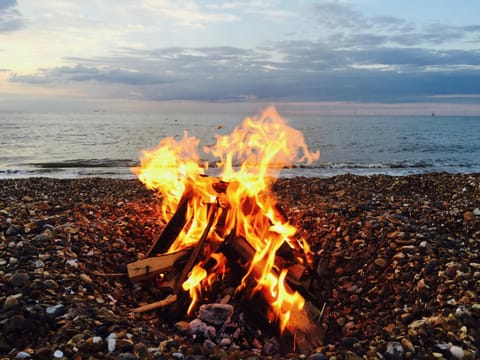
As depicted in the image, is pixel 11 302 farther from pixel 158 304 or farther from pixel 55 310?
pixel 158 304

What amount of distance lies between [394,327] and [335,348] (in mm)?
967

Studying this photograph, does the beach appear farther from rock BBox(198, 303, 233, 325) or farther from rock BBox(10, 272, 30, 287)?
rock BBox(198, 303, 233, 325)

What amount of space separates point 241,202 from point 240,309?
1756mm

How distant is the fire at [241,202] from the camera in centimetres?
587

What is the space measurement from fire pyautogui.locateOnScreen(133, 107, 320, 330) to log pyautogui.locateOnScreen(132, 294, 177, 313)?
0.26 metres

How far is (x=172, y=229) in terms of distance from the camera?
21.7 ft

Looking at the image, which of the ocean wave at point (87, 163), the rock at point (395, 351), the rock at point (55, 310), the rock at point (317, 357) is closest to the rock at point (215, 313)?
the rock at point (317, 357)

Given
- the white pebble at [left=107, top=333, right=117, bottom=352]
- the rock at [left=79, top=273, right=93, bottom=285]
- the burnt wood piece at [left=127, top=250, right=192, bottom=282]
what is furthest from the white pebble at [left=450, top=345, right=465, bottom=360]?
the rock at [left=79, top=273, right=93, bottom=285]

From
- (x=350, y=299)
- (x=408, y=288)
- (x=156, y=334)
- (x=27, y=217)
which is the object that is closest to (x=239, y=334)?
(x=156, y=334)

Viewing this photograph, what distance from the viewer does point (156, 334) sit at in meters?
4.61

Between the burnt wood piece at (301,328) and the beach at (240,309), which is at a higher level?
the beach at (240,309)

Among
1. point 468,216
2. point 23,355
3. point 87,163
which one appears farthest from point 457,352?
point 87,163

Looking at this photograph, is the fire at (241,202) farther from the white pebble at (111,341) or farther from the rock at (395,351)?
the white pebble at (111,341)

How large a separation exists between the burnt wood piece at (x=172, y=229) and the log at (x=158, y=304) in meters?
1.05
